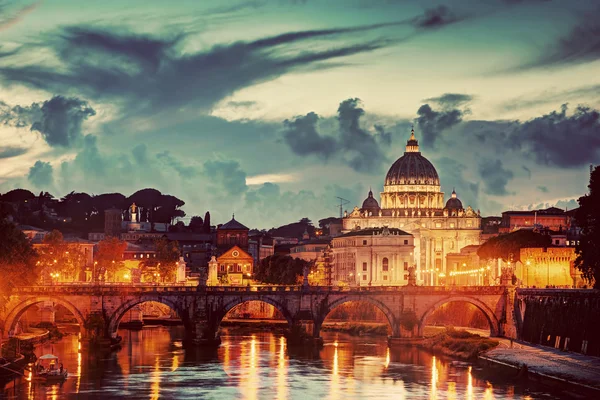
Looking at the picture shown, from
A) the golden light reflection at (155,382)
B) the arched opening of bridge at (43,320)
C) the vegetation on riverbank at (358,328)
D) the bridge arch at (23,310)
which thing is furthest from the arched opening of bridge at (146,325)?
the vegetation on riverbank at (358,328)

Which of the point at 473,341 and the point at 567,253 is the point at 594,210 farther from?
the point at 567,253

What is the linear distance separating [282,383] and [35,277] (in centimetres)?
2595

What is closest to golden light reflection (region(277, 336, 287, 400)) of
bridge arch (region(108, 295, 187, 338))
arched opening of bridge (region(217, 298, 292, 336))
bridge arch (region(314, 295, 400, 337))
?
bridge arch (region(314, 295, 400, 337))

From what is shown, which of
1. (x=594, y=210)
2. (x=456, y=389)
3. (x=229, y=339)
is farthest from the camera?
(x=229, y=339)

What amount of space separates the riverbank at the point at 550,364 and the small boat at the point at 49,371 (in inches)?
1279

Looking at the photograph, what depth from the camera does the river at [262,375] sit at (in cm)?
9138

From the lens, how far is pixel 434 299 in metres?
126

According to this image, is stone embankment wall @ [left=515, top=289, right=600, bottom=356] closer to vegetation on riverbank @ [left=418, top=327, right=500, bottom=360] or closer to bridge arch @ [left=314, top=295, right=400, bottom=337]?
vegetation on riverbank @ [left=418, top=327, right=500, bottom=360]

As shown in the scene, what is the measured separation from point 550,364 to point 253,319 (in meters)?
63.8

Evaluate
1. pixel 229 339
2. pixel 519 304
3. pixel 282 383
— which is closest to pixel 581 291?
pixel 519 304

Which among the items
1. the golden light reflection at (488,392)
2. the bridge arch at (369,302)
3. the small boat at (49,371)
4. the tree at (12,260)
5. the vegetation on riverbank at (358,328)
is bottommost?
the golden light reflection at (488,392)

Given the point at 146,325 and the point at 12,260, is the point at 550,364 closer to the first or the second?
the point at 12,260

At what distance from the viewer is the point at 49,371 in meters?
94.6

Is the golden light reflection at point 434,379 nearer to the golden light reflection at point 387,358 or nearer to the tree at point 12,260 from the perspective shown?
the golden light reflection at point 387,358
